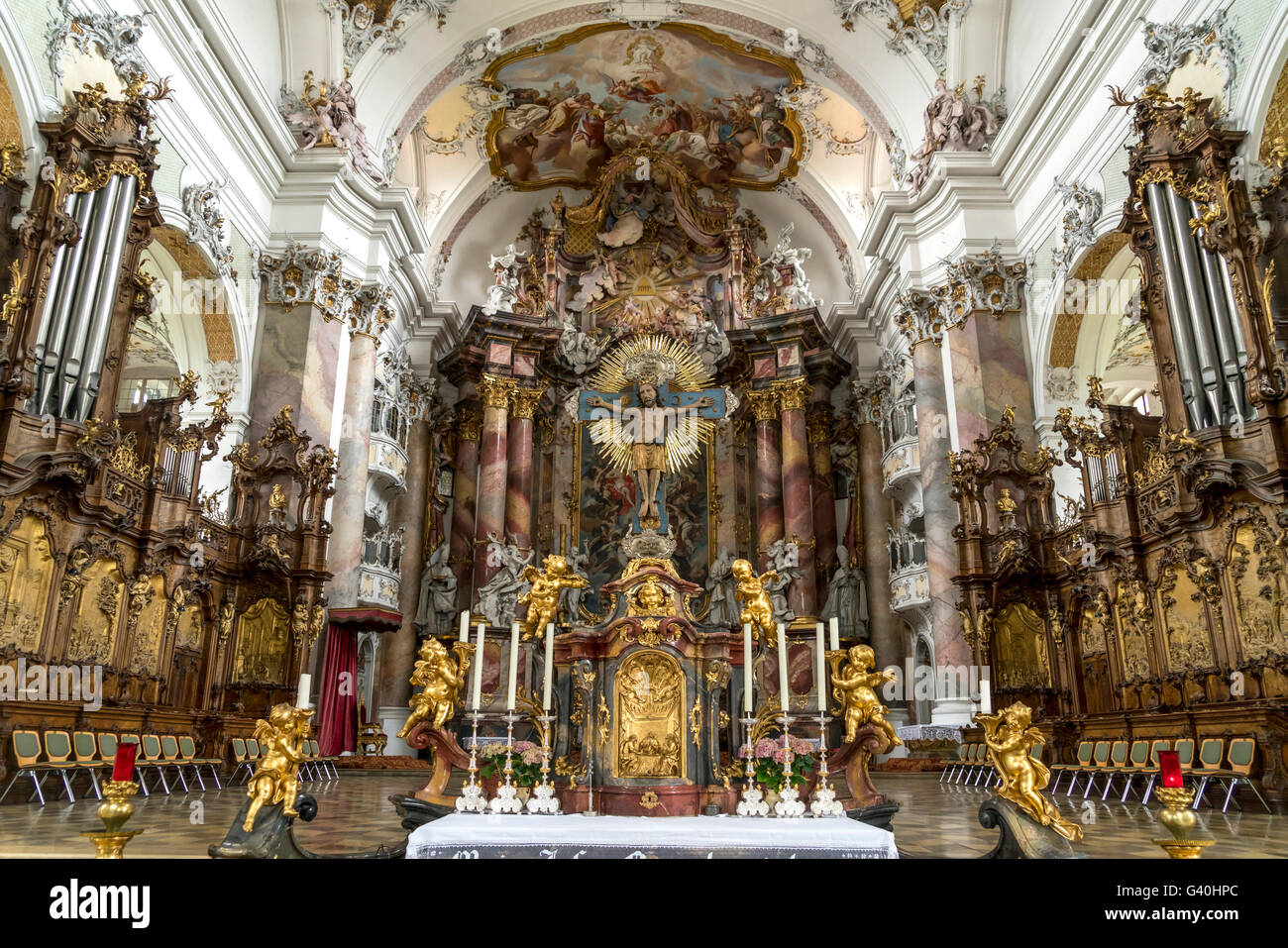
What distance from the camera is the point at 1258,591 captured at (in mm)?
8359

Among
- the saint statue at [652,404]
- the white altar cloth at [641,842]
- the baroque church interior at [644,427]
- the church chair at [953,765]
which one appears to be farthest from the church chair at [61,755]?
the saint statue at [652,404]

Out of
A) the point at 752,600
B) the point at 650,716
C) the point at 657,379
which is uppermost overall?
the point at 657,379

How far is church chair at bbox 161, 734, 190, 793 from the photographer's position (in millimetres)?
9798

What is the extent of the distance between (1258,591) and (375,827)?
7897mm

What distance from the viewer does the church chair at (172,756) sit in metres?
9.80

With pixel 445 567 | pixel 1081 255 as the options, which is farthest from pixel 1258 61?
pixel 445 567

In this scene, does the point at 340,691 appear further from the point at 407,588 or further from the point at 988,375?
the point at 988,375

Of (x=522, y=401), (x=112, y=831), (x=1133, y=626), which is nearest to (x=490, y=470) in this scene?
(x=522, y=401)

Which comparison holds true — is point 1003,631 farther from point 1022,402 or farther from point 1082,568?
point 1022,402

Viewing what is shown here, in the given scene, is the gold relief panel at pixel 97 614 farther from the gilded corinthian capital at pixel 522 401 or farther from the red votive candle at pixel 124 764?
the gilded corinthian capital at pixel 522 401

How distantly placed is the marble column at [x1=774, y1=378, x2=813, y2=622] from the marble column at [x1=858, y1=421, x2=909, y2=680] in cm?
114

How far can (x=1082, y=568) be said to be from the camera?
456 inches

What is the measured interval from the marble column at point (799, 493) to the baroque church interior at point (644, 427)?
12 centimetres

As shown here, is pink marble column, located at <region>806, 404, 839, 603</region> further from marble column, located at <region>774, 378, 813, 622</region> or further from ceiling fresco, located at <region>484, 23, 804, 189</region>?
ceiling fresco, located at <region>484, 23, 804, 189</region>
